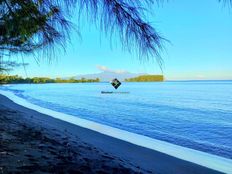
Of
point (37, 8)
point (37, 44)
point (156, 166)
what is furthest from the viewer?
point (156, 166)

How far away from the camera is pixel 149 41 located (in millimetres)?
2203

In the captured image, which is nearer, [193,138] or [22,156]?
[22,156]

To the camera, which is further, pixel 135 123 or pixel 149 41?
pixel 135 123

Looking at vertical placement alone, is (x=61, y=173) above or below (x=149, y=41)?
below

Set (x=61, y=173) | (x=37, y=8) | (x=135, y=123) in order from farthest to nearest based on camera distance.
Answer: (x=135, y=123), (x=61, y=173), (x=37, y=8)

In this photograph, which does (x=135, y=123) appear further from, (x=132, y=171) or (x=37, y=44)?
(x=37, y=44)

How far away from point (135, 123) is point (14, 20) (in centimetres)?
1875

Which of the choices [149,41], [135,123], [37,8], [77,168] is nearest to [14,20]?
[37,8]

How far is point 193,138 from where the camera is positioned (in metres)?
15.6

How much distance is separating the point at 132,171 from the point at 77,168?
127cm

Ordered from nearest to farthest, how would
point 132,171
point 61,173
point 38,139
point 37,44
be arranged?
point 37,44
point 61,173
point 132,171
point 38,139

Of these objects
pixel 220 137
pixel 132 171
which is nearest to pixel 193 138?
pixel 220 137

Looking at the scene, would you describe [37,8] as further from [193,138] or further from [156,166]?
[193,138]

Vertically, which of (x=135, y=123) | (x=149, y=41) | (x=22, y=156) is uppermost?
(x=149, y=41)
